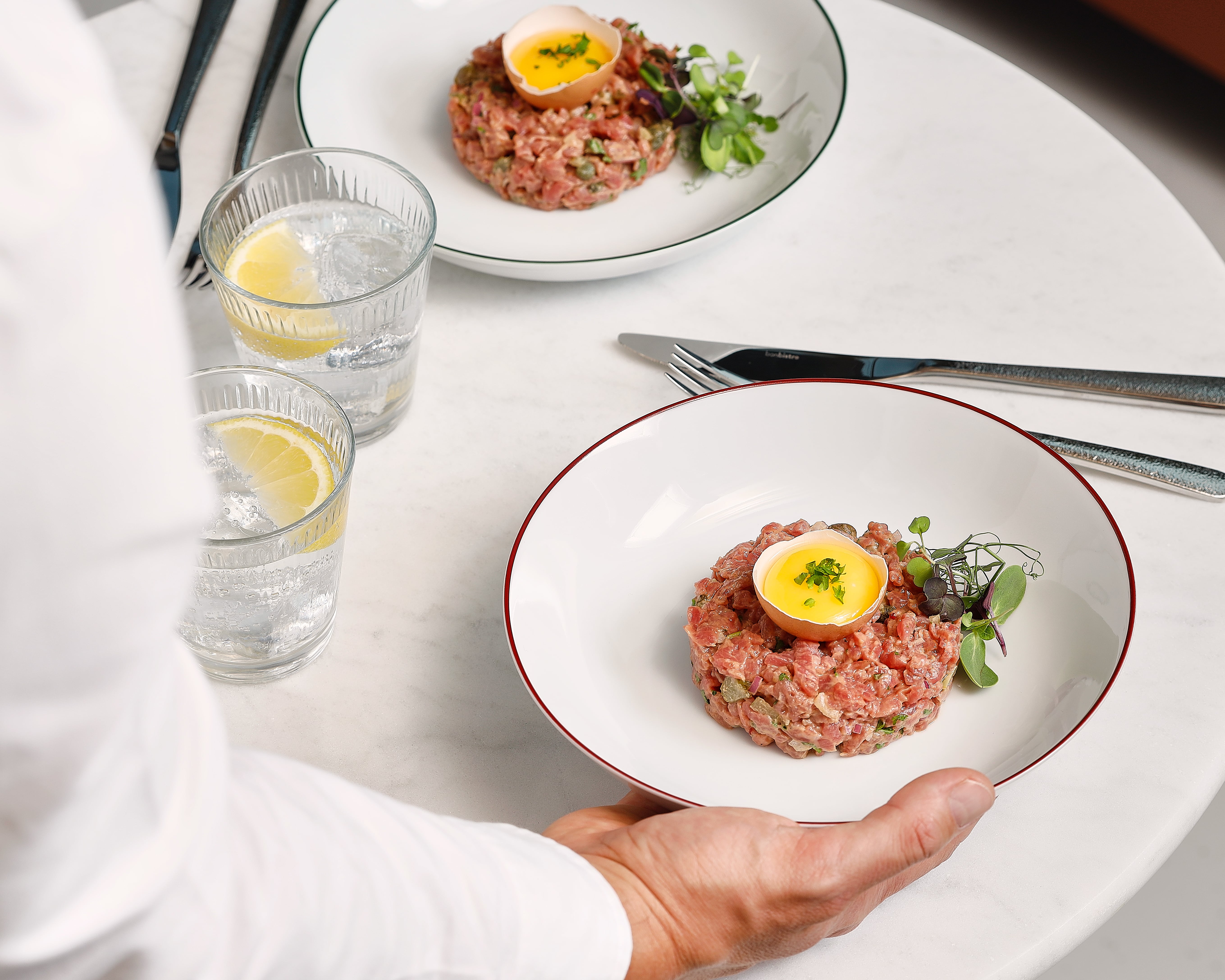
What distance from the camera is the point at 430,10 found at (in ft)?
5.36

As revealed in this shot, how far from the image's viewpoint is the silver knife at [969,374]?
46.4 inches

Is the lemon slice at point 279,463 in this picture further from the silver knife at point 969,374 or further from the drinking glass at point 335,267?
the silver knife at point 969,374

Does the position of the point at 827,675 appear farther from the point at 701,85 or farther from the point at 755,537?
the point at 701,85

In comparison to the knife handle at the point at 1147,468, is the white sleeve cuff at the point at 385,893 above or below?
below

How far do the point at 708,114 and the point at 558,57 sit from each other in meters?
0.22

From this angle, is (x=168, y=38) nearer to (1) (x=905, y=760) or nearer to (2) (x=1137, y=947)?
(1) (x=905, y=760)

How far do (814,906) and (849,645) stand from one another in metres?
0.23

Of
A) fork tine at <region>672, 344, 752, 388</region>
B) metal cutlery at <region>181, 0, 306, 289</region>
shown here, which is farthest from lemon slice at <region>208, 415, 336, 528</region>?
fork tine at <region>672, 344, 752, 388</region>

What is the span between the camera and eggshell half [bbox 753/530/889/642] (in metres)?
0.88

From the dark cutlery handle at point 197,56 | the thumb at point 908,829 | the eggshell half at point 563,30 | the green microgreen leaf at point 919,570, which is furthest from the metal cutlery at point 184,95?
the thumb at point 908,829

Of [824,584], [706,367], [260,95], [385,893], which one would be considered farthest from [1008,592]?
[260,95]

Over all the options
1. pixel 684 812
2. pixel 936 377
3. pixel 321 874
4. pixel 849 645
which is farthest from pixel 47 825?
pixel 936 377

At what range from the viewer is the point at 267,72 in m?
1.55

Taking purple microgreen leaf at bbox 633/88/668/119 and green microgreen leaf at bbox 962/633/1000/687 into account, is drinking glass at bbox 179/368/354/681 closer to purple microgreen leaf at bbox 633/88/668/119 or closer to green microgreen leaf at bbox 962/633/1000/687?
green microgreen leaf at bbox 962/633/1000/687
